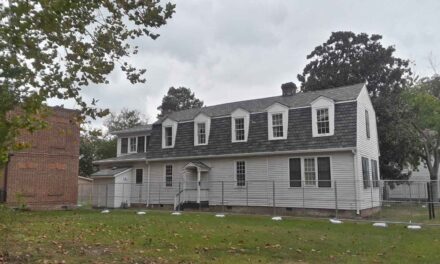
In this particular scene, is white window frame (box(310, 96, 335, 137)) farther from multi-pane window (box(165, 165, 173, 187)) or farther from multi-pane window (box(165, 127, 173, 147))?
multi-pane window (box(165, 127, 173, 147))

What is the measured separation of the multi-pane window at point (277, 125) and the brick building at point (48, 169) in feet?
38.3

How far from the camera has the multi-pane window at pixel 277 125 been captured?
73.2ft

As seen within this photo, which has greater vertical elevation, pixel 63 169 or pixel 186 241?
pixel 63 169

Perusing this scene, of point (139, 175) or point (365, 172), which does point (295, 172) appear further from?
point (139, 175)

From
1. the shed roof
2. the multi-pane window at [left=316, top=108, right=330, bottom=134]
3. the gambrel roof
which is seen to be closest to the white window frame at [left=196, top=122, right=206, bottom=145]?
the gambrel roof

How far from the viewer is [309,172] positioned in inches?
817

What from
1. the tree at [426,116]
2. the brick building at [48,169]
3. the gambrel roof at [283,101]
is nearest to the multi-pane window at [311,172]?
the gambrel roof at [283,101]

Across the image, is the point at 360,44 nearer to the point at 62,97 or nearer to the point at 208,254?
the point at 208,254

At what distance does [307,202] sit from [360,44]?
1601 cm

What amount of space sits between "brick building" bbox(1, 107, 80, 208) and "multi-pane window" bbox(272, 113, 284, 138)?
38.3 ft

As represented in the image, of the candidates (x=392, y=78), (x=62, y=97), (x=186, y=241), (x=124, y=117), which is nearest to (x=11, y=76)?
(x=62, y=97)

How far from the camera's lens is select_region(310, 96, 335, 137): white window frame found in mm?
20405

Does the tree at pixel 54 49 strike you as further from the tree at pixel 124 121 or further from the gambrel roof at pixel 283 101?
the tree at pixel 124 121

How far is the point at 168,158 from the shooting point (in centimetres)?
2581
